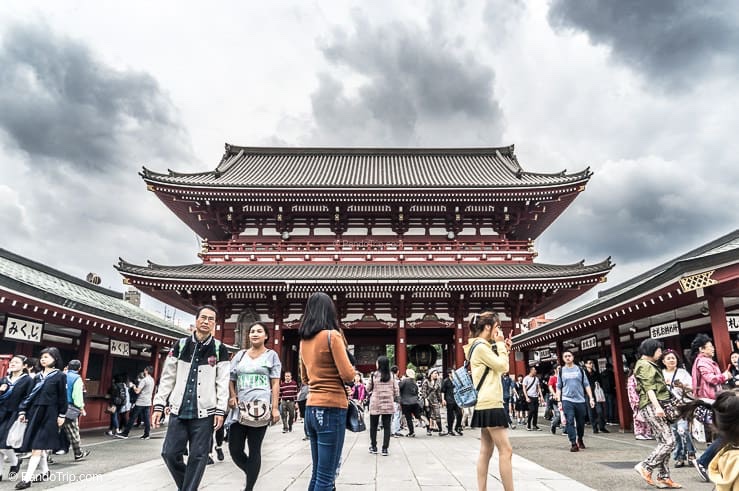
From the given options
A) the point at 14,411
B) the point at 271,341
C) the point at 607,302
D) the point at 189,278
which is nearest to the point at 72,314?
the point at 14,411

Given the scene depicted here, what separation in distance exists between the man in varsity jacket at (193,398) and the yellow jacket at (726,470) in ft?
11.7

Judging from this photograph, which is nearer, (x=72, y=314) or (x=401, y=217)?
(x=72, y=314)

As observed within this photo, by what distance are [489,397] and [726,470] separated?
1.86 meters

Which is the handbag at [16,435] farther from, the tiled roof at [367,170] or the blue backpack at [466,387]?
the tiled roof at [367,170]

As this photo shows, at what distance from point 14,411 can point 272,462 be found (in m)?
3.61

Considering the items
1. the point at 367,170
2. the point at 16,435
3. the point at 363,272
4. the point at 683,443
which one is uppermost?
the point at 367,170

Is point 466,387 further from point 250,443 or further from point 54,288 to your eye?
point 54,288

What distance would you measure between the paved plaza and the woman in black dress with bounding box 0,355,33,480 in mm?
687

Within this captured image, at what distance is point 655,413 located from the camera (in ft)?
18.6

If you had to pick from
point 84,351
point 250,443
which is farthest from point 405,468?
point 84,351

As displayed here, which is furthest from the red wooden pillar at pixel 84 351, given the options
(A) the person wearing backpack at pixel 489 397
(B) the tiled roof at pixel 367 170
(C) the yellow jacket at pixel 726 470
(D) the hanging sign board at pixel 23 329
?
(C) the yellow jacket at pixel 726 470

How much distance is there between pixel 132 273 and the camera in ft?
54.4

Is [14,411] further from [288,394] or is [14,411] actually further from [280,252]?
[280,252]

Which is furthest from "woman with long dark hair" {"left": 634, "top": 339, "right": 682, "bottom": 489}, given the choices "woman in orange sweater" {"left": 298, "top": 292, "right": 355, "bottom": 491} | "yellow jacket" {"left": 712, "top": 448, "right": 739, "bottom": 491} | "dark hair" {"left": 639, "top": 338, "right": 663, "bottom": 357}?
"woman in orange sweater" {"left": 298, "top": 292, "right": 355, "bottom": 491}
